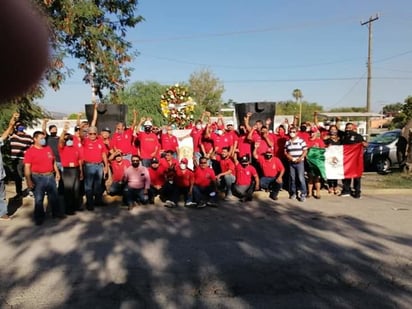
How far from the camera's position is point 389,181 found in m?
12.5

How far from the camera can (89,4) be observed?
31.8 feet

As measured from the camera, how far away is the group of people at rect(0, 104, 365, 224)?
27.4 ft

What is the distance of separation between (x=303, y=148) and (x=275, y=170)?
80cm

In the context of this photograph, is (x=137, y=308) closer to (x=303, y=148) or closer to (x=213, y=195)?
(x=213, y=195)

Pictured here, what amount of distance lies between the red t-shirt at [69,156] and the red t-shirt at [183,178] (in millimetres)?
2114

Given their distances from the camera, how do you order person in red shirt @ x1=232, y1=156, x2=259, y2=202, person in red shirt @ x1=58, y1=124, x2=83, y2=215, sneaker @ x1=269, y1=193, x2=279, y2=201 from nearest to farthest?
person in red shirt @ x1=58, y1=124, x2=83, y2=215 < person in red shirt @ x1=232, y1=156, x2=259, y2=202 < sneaker @ x1=269, y1=193, x2=279, y2=201

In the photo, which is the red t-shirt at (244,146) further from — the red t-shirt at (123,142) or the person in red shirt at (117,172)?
the person in red shirt at (117,172)

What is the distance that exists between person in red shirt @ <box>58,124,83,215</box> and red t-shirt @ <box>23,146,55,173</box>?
633 mm

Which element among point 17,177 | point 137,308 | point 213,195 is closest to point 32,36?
point 137,308

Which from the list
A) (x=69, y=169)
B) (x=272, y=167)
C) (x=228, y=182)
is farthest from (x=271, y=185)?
(x=69, y=169)

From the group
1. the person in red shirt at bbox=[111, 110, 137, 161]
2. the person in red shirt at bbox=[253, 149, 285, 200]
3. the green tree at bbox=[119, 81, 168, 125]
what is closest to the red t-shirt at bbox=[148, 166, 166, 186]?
the person in red shirt at bbox=[111, 110, 137, 161]

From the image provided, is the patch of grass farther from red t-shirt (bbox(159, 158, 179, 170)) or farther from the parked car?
red t-shirt (bbox(159, 158, 179, 170))

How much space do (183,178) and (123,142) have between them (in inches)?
73.6

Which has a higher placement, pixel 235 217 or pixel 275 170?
pixel 275 170
